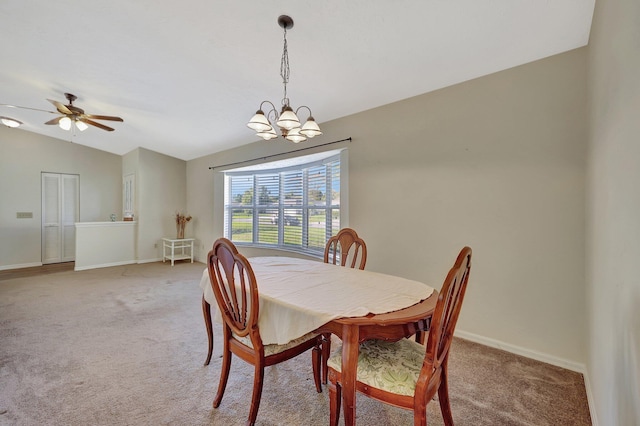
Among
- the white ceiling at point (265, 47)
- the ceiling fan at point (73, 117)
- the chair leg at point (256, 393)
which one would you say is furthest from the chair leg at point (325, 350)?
the ceiling fan at point (73, 117)

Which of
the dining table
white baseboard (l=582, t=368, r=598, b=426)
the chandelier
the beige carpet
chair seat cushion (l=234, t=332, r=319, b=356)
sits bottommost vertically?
the beige carpet

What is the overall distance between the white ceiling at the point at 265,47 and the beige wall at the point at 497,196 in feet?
0.73

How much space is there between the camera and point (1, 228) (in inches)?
205

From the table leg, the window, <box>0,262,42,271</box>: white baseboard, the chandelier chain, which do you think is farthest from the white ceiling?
<box>0,262,42,271</box>: white baseboard

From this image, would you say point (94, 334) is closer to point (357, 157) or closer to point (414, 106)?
point (357, 157)

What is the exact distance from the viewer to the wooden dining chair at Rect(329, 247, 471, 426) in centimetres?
111

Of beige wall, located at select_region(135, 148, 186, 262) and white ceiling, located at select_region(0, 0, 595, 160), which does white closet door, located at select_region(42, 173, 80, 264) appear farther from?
white ceiling, located at select_region(0, 0, 595, 160)

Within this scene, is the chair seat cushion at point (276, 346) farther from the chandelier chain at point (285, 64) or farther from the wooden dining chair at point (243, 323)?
the chandelier chain at point (285, 64)

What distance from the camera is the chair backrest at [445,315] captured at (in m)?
1.06

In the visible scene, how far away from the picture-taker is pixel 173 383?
1.85m

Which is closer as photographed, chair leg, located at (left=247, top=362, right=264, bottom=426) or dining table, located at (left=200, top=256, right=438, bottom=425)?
dining table, located at (left=200, top=256, right=438, bottom=425)

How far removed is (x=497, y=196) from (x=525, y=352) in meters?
1.24

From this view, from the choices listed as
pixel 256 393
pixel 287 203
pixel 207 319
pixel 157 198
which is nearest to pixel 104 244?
pixel 157 198

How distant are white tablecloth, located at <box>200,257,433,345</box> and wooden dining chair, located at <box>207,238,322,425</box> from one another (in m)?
0.08
